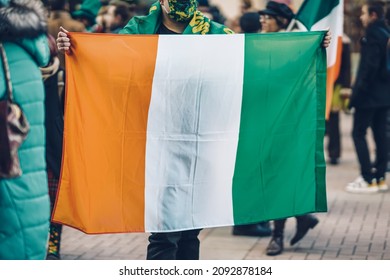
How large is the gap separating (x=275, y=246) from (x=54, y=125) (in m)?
1.97

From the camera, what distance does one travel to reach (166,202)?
4984mm

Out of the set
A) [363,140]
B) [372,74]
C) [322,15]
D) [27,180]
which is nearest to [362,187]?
[363,140]

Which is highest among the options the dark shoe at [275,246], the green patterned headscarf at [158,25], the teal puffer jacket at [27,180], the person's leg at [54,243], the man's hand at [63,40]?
the green patterned headscarf at [158,25]

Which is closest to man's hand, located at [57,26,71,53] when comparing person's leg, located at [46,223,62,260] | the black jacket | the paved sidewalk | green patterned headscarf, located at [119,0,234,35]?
green patterned headscarf, located at [119,0,234,35]

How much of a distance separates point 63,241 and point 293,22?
2666mm

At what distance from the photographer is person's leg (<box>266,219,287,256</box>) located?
6762 millimetres

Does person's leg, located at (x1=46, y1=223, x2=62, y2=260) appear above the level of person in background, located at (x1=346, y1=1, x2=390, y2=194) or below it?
below

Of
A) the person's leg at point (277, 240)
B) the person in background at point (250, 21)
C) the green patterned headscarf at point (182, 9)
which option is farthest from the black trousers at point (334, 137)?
the green patterned headscarf at point (182, 9)

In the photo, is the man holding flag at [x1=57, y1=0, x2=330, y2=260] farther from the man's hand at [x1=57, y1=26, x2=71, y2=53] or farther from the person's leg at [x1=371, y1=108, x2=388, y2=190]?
the person's leg at [x1=371, y1=108, x2=388, y2=190]

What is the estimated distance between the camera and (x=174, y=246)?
16.4 ft

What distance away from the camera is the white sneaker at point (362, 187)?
9.29 meters

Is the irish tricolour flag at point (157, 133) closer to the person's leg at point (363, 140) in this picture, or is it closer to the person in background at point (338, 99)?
the person's leg at point (363, 140)

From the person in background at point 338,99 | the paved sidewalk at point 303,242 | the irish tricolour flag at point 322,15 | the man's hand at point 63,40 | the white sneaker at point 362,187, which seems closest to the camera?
the man's hand at point 63,40
